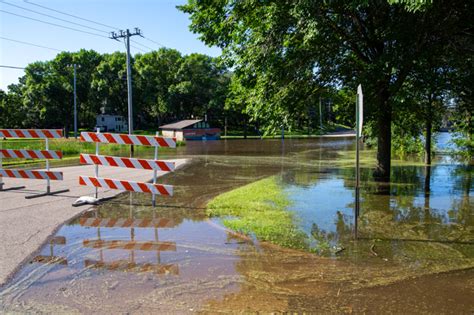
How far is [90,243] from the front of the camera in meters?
6.86

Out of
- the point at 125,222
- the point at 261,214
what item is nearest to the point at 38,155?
the point at 125,222

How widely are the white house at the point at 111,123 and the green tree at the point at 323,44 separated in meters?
77.0

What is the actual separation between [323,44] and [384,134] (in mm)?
4092

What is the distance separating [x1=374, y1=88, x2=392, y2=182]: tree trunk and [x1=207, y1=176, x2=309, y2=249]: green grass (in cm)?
448

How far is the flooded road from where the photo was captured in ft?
14.9

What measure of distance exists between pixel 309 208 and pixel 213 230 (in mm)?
2895

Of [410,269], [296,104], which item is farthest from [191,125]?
[410,269]

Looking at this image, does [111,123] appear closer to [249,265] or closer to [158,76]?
[158,76]

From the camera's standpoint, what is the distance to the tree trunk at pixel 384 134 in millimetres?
13930

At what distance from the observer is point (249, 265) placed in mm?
5746

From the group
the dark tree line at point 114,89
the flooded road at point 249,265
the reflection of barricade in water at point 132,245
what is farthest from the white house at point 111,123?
the reflection of barricade in water at point 132,245

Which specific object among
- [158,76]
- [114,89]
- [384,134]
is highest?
[158,76]

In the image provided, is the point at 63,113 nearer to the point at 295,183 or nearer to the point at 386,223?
the point at 295,183

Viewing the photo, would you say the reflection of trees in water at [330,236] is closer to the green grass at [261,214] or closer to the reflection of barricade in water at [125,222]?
the green grass at [261,214]
